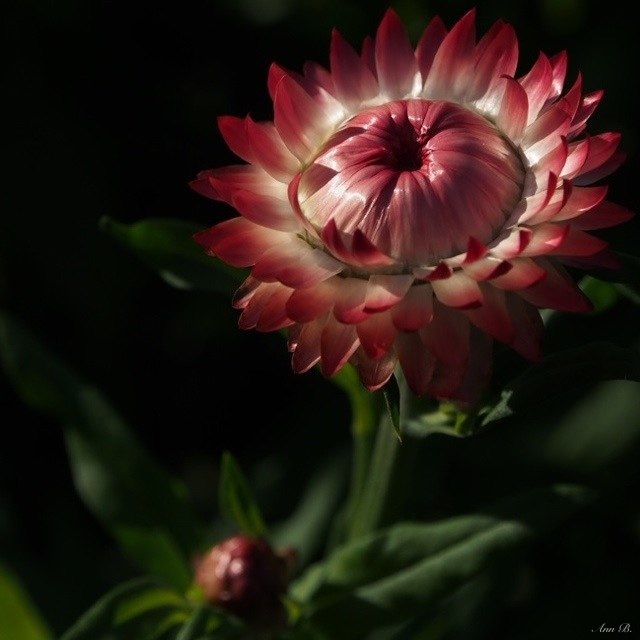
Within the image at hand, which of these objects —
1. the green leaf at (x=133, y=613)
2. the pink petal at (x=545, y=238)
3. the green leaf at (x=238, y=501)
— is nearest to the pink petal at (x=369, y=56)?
the pink petal at (x=545, y=238)

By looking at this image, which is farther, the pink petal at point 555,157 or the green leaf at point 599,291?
the green leaf at point 599,291

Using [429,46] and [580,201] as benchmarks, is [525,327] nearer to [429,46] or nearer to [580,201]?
[580,201]

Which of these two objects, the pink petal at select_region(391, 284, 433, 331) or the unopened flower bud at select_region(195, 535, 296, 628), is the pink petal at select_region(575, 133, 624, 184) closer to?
the pink petal at select_region(391, 284, 433, 331)

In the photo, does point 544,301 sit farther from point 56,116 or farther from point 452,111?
point 56,116

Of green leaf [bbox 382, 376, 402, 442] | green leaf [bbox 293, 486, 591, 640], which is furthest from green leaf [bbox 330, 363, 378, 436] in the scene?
green leaf [bbox 382, 376, 402, 442]

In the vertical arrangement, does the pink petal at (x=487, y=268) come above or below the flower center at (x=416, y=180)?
below

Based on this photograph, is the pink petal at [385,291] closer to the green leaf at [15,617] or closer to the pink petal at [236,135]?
the pink petal at [236,135]
